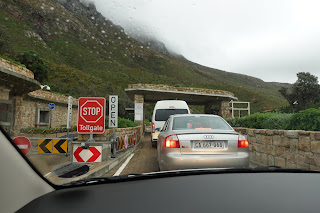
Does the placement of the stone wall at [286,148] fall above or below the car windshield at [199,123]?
below

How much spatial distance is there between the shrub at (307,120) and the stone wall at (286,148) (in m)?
0.37

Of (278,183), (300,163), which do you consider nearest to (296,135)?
(300,163)

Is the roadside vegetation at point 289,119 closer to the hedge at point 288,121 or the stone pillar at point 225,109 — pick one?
the hedge at point 288,121

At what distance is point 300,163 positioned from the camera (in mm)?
5695

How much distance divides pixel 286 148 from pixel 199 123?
2644 millimetres

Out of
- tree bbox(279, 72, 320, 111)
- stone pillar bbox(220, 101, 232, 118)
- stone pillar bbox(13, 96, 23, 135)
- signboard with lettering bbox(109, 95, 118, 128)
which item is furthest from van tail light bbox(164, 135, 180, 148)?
tree bbox(279, 72, 320, 111)

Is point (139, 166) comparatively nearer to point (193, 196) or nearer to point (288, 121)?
point (288, 121)

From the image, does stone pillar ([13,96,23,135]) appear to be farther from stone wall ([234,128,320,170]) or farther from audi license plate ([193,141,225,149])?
stone wall ([234,128,320,170])

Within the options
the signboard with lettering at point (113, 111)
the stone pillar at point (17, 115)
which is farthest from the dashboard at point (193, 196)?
the signboard with lettering at point (113, 111)

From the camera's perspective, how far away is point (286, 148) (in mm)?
6305

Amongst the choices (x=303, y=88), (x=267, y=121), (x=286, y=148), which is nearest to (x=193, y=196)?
(x=286, y=148)

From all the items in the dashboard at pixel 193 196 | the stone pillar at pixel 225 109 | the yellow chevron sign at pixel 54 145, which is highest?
the stone pillar at pixel 225 109

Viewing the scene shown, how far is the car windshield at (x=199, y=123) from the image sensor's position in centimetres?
542

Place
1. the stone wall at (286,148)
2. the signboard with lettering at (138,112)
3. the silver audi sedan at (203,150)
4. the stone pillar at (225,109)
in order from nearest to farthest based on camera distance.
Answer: the silver audi sedan at (203,150)
the stone wall at (286,148)
the signboard with lettering at (138,112)
the stone pillar at (225,109)
